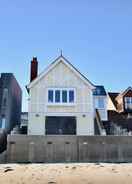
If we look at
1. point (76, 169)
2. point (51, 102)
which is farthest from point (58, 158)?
point (51, 102)

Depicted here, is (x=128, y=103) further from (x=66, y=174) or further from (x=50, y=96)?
(x=66, y=174)

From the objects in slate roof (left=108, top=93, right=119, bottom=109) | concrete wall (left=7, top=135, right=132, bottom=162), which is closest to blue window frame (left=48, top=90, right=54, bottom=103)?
concrete wall (left=7, top=135, right=132, bottom=162)

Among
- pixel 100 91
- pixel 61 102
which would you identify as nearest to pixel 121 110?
pixel 100 91

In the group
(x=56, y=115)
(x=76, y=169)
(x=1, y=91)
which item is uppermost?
(x=1, y=91)

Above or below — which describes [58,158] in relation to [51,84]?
below

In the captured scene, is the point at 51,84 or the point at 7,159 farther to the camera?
the point at 51,84

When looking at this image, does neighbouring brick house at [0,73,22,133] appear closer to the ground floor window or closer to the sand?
the ground floor window

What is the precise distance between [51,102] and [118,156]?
873cm

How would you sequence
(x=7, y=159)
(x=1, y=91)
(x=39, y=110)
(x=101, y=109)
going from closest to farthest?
(x=7, y=159) → (x=39, y=110) → (x=1, y=91) → (x=101, y=109)

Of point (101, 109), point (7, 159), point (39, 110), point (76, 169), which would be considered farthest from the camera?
point (101, 109)

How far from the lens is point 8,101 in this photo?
3341 cm

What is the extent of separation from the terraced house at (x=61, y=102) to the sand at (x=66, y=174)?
9180mm

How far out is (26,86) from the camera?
107 ft

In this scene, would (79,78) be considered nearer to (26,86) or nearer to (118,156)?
(26,86)
